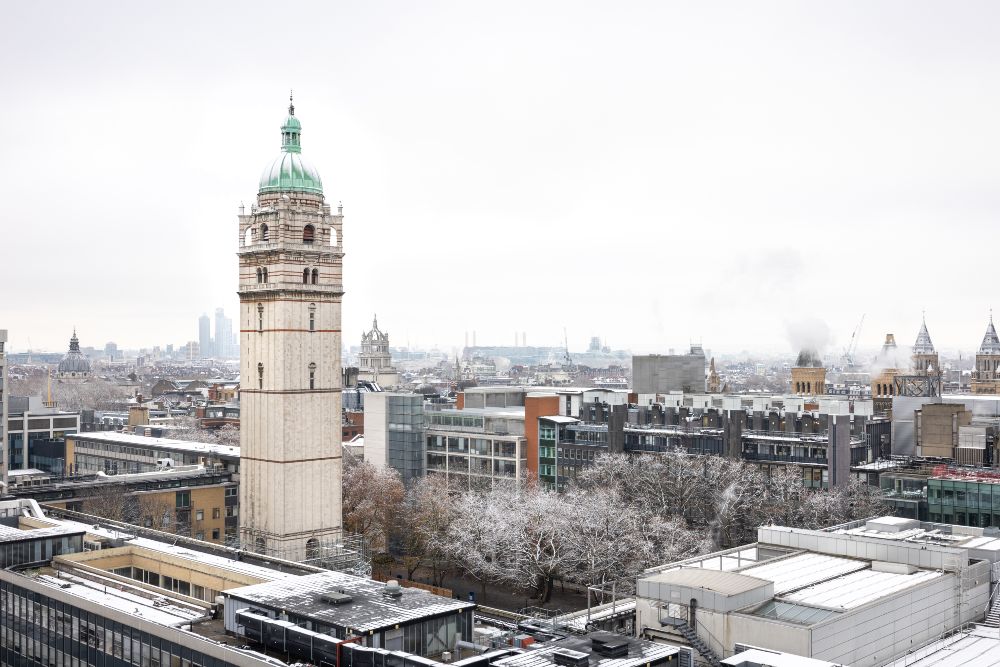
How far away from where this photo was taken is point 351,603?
4350cm

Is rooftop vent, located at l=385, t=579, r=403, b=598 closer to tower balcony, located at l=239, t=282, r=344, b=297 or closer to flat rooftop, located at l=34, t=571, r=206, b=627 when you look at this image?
flat rooftop, located at l=34, t=571, r=206, b=627

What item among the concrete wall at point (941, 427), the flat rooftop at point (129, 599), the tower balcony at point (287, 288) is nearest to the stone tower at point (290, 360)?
the tower balcony at point (287, 288)

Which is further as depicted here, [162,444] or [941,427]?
[162,444]

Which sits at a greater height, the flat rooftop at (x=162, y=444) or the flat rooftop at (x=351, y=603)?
the flat rooftop at (x=162, y=444)

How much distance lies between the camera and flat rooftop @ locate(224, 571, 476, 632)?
40906mm

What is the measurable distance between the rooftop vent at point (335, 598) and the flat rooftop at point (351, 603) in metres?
0.12

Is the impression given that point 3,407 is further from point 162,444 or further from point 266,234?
point 266,234

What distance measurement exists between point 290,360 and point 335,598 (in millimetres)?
37161

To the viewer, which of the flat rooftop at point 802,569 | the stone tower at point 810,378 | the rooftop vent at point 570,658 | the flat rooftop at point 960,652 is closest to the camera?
the rooftop vent at point 570,658

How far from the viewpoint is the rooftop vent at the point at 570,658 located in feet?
120

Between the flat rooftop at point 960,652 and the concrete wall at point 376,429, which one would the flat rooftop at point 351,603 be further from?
the concrete wall at point 376,429

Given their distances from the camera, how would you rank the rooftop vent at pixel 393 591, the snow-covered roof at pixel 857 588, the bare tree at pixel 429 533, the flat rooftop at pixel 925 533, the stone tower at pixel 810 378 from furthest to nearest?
the stone tower at pixel 810 378
the bare tree at pixel 429 533
the flat rooftop at pixel 925 533
the snow-covered roof at pixel 857 588
the rooftop vent at pixel 393 591

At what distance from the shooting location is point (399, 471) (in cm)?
12150

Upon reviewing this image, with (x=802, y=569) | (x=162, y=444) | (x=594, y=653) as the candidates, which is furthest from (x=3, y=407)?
(x=594, y=653)
